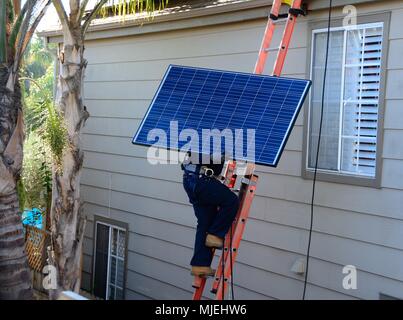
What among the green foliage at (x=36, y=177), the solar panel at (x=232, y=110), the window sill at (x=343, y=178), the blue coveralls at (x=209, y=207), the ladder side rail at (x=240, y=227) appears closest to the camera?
the solar panel at (x=232, y=110)

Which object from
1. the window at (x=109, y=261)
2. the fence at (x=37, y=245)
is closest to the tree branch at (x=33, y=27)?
the window at (x=109, y=261)

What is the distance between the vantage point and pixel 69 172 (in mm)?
6434

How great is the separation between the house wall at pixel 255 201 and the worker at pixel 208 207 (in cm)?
143

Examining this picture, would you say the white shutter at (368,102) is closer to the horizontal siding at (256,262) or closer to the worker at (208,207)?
the horizontal siding at (256,262)

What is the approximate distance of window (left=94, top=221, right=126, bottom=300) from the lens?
28.7ft

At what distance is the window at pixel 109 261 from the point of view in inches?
344

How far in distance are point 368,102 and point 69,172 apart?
127 inches

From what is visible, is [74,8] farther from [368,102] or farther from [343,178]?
[343,178]

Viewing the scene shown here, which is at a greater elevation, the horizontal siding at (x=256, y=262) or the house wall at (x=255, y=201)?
the house wall at (x=255, y=201)

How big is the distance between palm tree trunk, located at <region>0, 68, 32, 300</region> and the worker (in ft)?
5.45

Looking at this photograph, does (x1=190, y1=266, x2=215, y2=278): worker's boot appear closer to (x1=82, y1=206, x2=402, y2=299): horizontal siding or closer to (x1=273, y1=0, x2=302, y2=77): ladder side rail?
(x1=82, y1=206, x2=402, y2=299): horizontal siding

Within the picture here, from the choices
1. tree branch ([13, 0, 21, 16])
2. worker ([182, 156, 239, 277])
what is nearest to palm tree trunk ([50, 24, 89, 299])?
tree branch ([13, 0, 21, 16])
